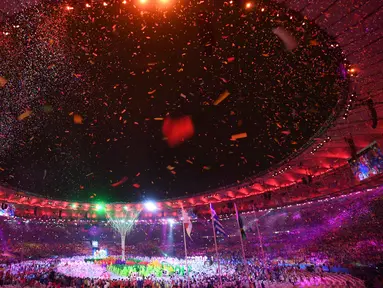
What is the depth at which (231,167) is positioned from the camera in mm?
31609

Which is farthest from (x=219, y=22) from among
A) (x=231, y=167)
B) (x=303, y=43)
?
(x=231, y=167)

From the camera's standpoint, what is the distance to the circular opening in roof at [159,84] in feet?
34.0

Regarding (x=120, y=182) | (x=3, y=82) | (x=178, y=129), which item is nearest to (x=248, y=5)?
(x=3, y=82)

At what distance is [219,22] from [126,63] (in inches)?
218

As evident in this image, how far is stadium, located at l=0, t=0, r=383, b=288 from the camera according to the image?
10.1 metres

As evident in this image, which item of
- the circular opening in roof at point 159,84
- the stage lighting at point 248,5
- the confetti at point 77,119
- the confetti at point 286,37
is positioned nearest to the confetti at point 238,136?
the circular opening in roof at point 159,84

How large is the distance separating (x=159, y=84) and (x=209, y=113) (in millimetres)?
5454

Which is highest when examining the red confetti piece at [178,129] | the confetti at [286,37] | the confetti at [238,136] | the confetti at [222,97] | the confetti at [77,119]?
the red confetti piece at [178,129]

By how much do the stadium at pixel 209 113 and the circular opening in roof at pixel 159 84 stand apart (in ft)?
0.28

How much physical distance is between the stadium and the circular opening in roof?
0.28ft

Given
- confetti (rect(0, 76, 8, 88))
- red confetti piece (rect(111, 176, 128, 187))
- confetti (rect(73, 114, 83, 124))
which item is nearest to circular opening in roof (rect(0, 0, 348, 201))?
confetti (rect(73, 114, 83, 124))

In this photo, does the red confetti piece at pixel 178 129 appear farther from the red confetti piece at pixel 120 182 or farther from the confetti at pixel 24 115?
the red confetti piece at pixel 120 182

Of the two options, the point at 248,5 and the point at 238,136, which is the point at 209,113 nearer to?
the point at 238,136

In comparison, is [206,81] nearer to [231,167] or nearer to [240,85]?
[240,85]
